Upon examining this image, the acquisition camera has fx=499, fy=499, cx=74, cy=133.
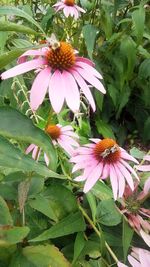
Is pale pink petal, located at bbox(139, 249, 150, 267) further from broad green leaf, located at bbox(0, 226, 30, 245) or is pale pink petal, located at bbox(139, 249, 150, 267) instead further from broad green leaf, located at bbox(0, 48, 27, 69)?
broad green leaf, located at bbox(0, 48, 27, 69)

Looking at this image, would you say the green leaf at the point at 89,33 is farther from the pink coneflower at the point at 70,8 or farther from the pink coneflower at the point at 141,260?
the pink coneflower at the point at 141,260

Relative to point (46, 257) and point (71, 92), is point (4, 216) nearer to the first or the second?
point (46, 257)

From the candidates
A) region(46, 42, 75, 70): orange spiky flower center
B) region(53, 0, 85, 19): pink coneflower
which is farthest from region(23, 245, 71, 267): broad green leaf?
region(53, 0, 85, 19): pink coneflower

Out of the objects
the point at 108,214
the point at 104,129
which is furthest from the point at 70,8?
the point at 108,214

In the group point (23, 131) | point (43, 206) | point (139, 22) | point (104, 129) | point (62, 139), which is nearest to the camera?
point (23, 131)

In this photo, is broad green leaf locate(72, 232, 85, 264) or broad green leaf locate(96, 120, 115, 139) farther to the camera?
broad green leaf locate(96, 120, 115, 139)

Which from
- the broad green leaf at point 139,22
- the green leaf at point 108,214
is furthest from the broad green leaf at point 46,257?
the broad green leaf at point 139,22
